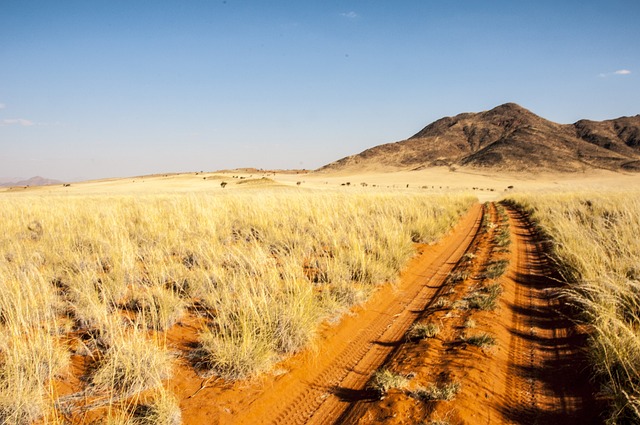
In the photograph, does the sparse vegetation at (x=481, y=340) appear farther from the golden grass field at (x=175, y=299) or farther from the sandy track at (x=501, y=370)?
the golden grass field at (x=175, y=299)

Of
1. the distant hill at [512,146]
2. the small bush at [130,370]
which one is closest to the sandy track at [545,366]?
the small bush at [130,370]

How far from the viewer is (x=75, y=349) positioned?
12.3 ft

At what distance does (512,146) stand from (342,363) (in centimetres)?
10514

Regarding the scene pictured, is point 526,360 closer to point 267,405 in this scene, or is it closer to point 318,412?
point 318,412

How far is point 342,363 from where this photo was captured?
153 inches

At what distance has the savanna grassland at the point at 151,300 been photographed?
3.01 m

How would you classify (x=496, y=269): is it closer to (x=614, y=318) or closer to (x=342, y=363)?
(x=614, y=318)

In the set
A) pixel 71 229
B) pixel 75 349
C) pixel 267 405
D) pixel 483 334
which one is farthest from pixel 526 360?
pixel 71 229

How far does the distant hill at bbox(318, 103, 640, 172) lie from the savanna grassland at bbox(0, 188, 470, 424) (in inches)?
3474

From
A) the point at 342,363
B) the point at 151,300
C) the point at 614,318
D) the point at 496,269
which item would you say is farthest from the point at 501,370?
the point at 151,300

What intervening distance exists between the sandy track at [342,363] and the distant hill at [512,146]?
89.0 meters

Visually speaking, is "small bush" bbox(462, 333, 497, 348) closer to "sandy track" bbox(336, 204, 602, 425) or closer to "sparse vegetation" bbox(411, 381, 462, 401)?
"sandy track" bbox(336, 204, 602, 425)

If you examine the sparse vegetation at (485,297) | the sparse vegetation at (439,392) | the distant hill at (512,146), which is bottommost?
the sparse vegetation at (439,392)

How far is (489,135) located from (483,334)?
137384 mm
